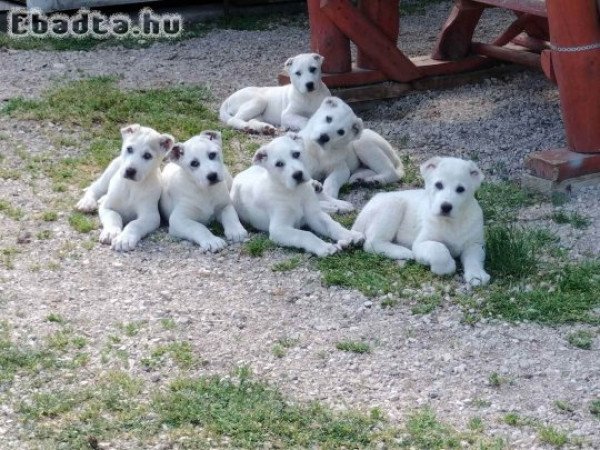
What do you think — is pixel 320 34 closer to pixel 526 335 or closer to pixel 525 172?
pixel 525 172

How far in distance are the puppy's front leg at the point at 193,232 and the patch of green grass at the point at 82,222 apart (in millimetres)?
588

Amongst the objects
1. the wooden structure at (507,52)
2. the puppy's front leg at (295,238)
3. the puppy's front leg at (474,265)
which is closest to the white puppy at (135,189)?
the puppy's front leg at (295,238)

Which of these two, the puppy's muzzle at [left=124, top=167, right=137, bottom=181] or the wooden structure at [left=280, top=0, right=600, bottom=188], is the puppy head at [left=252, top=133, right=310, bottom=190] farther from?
the wooden structure at [left=280, top=0, right=600, bottom=188]

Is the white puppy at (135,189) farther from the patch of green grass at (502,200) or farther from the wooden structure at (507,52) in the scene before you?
the wooden structure at (507,52)

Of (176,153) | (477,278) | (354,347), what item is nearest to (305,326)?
(354,347)

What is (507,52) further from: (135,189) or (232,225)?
(135,189)

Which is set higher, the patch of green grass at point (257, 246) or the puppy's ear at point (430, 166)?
the puppy's ear at point (430, 166)

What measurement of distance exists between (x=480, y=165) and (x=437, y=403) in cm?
427

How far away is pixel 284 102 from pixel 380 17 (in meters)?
1.64

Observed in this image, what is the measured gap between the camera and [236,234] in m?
8.02

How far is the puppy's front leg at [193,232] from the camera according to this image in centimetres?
784

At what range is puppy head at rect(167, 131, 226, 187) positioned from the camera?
26.5 feet

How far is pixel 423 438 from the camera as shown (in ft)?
17.5

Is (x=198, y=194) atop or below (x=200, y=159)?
below
